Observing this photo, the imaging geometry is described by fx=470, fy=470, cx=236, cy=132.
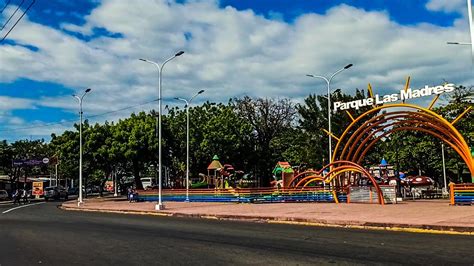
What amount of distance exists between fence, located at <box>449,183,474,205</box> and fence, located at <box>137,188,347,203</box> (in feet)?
22.1

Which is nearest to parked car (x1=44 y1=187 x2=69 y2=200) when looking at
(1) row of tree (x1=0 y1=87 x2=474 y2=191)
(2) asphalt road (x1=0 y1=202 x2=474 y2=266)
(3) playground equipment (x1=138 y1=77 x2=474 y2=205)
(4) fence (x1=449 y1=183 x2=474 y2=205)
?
(1) row of tree (x1=0 y1=87 x2=474 y2=191)

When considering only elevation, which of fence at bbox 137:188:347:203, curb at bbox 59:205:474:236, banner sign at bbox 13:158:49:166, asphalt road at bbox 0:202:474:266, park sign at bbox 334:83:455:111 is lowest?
curb at bbox 59:205:474:236

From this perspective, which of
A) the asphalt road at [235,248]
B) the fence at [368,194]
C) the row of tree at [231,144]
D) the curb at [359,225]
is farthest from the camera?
the row of tree at [231,144]

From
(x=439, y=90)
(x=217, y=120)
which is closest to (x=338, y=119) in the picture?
(x=217, y=120)

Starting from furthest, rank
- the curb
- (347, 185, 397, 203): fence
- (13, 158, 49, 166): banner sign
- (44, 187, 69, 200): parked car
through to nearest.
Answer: (13, 158, 49, 166): banner sign
(44, 187, 69, 200): parked car
(347, 185, 397, 203): fence
the curb

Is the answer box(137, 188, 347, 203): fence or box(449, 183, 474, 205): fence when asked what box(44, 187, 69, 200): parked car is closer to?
box(137, 188, 347, 203): fence

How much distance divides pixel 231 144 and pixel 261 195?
2048cm

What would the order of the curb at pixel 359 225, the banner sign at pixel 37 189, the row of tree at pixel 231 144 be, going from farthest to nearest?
the banner sign at pixel 37 189 → the row of tree at pixel 231 144 → the curb at pixel 359 225

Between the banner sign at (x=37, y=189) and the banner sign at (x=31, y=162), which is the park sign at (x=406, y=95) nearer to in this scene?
the banner sign at (x=31, y=162)

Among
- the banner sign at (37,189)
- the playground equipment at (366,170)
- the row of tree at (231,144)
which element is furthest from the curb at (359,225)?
the banner sign at (37,189)

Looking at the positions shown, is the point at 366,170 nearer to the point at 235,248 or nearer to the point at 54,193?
the point at 235,248

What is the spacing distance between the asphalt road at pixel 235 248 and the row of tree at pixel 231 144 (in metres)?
32.6

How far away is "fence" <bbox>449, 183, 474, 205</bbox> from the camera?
23062 millimetres

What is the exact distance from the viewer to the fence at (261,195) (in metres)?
29.6
